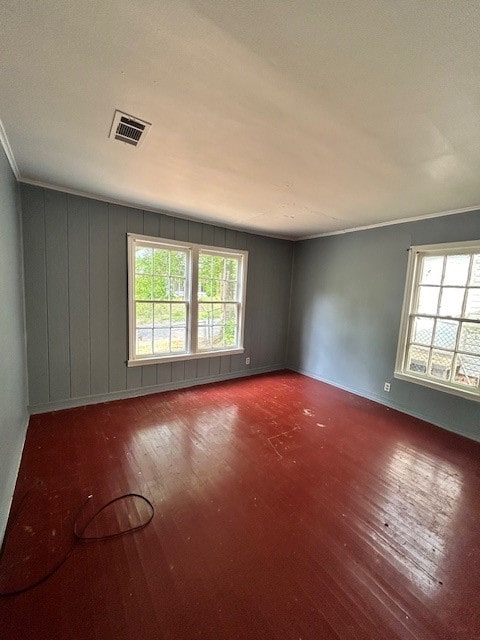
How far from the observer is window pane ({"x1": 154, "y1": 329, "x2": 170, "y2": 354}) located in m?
3.62

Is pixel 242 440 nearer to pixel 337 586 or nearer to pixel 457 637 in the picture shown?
pixel 337 586

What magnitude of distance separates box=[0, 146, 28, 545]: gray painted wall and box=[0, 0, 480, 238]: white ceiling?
0.45 meters

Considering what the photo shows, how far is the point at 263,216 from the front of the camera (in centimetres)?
347

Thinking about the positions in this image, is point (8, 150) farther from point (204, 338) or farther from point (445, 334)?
point (445, 334)

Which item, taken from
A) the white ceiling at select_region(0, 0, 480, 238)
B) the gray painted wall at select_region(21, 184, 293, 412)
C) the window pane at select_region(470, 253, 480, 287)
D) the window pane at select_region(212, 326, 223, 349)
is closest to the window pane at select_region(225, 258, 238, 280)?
the gray painted wall at select_region(21, 184, 293, 412)

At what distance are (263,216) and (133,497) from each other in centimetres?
332

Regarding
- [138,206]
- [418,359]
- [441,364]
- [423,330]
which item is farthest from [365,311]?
[138,206]

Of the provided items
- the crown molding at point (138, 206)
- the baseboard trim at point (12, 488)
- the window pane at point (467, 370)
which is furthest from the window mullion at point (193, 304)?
the window pane at point (467, 370)

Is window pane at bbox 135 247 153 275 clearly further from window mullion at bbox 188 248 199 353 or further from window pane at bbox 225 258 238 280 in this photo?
window pane at bbox 225 258 238 280

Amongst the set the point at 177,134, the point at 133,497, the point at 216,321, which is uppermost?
the point at 177,134

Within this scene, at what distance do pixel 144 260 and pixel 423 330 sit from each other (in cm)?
373

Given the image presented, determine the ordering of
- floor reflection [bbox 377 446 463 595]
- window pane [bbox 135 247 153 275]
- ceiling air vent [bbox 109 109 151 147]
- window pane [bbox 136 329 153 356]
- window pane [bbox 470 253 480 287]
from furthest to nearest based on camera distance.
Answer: window pane [bbox 136 329 153 356] < window pane [bbox 135 247 153 275] < window pane [bbox 470 253 480 287] < ceiling air vent [bbox 109 109 151 147] < floor reflection [bbox 377 446 463 595]

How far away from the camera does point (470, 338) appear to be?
9.34 feet

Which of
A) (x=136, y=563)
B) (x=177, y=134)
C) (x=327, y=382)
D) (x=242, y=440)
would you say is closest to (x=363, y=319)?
(x=327, y=382)
